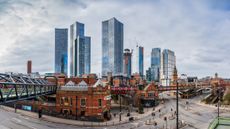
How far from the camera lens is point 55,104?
264ft

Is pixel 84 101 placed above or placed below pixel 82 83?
below

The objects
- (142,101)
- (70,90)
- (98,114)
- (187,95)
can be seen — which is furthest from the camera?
(187,95)

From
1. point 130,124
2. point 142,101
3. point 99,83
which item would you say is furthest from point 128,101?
point 130,124

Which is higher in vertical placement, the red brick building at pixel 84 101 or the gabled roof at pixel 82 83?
the gabled roof at pixel 82 83

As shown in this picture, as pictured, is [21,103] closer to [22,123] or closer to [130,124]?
[22,123]

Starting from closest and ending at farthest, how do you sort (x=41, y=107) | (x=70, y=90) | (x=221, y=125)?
(x=221, y=125) → (x=70, y=90) → (x=41, y=107)

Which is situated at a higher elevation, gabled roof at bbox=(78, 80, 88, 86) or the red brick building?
gabled roof at bbox=(78, 80, 88, 86)

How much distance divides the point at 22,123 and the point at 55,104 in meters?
15.3

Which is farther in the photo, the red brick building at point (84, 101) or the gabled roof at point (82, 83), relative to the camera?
the gabled roof at point (82, 83)

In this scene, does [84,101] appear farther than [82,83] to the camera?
No

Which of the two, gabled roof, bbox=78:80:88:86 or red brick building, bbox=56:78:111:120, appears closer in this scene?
red brick building, bbox=56:78:111:120

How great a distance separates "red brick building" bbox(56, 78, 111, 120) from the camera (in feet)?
236

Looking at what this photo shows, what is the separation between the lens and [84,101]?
73.2 m

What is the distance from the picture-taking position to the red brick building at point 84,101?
71812mm
